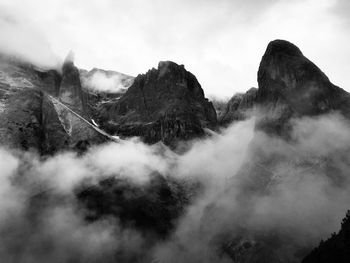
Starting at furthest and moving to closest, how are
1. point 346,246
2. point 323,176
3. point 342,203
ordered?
point 323,176, point 342,203, point 346,246

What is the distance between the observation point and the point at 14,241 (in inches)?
7756

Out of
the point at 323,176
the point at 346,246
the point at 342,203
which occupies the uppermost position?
the point at 323,176

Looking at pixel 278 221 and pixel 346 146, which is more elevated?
pixel 346 146

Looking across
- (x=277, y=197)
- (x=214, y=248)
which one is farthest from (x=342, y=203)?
(x=214, y=248)

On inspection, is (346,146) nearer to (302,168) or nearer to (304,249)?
(302,168)

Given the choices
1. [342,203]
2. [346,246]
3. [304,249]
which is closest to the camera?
[346,246]

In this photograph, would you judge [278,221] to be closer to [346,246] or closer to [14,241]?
[346,246]

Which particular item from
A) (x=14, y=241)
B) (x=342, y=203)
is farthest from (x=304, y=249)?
(x=14, y=241)

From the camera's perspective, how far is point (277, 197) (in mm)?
191625

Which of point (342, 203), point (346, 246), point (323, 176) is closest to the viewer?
point (346, 246)

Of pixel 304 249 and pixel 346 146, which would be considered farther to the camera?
pixel 346 146

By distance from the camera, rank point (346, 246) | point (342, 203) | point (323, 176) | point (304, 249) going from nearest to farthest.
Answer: point (346, 246) < point (304, 249) < point (342, 203) < point (323, 176)

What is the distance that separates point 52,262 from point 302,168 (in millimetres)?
94232

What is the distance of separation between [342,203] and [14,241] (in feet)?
372
